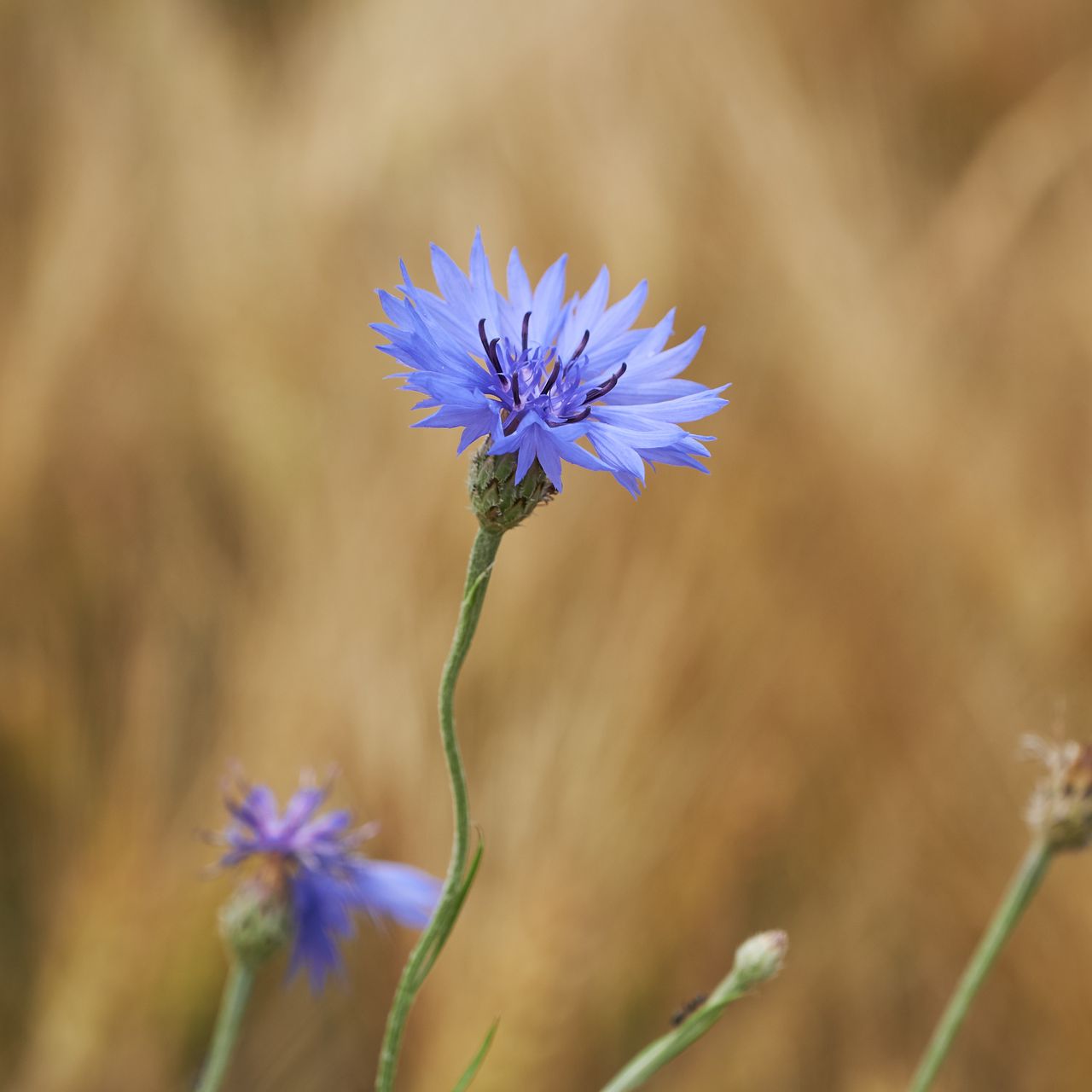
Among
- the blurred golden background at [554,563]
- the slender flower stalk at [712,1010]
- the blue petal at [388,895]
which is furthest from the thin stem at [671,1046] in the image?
the blurred golden background at [554,563]

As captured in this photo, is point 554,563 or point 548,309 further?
point 554,563

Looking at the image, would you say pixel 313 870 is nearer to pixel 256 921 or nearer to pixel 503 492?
pixel 256 921

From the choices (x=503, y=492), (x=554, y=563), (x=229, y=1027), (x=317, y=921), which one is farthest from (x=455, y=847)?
(x=554, y=563)

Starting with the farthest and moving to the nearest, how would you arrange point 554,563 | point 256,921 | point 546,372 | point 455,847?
point 554,563 < point 256,921 < point 546,372 < point 455,847

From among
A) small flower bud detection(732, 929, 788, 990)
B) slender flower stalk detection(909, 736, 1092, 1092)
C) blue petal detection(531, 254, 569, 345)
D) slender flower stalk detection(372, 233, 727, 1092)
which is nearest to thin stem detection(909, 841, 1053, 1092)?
slender flower stalk detection(909, 736, 1092, 1092)

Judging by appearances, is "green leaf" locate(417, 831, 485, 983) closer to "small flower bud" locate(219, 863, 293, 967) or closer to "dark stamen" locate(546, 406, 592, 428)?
"dark stamen" locate(546, 406, 592, 428)

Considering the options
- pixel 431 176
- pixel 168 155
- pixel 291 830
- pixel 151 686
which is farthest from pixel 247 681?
pixel 168 155

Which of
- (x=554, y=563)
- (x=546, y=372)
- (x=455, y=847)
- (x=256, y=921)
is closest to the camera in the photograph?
(x=455, y=847)
